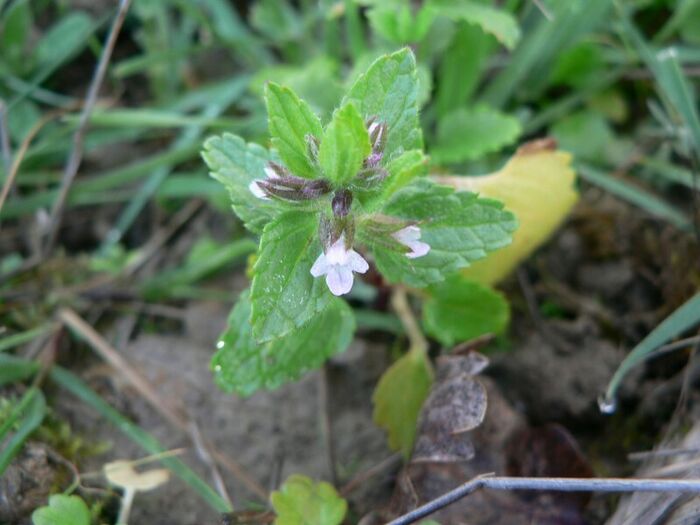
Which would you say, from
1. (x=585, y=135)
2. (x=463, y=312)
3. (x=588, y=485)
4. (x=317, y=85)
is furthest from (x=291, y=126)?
(x=585, y=135)

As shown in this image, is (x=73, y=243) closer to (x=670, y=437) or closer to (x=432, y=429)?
(x=432, y=429)

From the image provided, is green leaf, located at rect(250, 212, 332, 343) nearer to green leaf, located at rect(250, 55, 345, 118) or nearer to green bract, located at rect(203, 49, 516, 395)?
green bract, located at rect(203, 49, 516, 395)

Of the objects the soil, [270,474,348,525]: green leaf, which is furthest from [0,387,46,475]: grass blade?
[270,474,348,525]: green leaf

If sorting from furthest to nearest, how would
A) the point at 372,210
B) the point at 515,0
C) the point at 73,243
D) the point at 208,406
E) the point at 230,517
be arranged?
the point at 73,243 < the point at 515,0 < the point at 208,406 < the point at 230,517 < the point at 372,210

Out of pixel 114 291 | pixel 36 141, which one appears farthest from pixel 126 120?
pixel 114 291

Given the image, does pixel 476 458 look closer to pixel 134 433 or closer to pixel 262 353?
pixel 262 353
